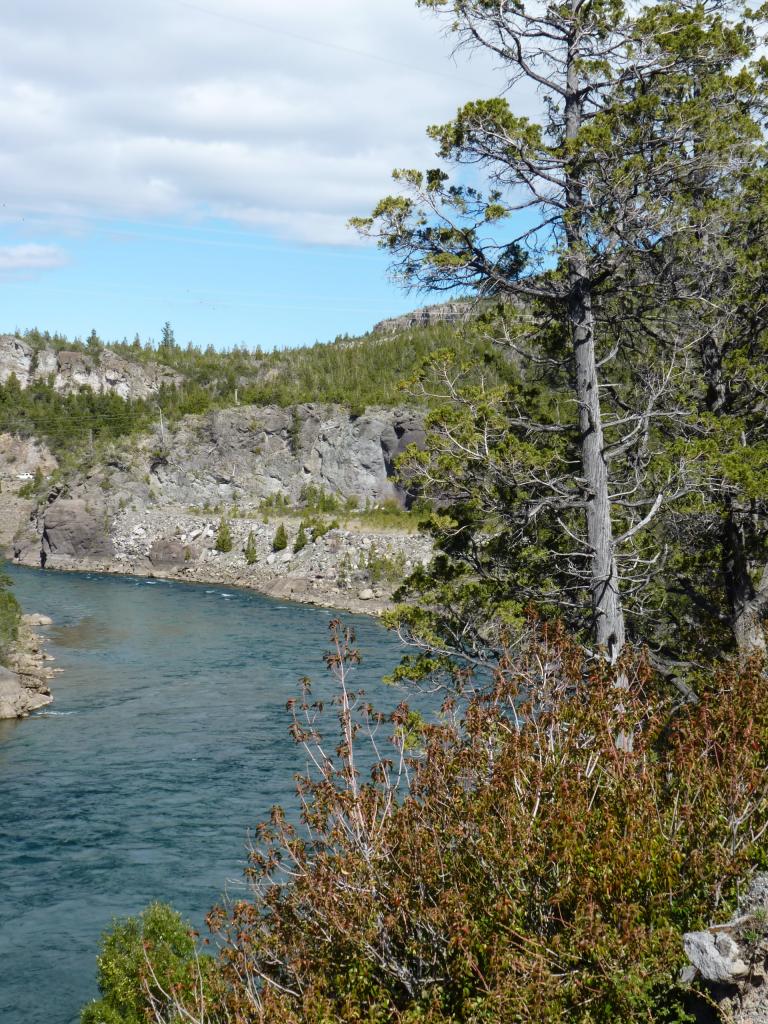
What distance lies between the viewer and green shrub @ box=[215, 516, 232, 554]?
72.1 meters

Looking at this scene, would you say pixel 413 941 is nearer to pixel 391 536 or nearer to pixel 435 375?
pixel 435 375

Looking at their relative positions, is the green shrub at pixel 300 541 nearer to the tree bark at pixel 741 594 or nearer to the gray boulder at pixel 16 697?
the gray boulder at pixel 16 697

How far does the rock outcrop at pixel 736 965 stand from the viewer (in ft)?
19.4

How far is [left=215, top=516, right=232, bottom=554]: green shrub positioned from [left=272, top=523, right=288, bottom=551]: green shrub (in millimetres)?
3389

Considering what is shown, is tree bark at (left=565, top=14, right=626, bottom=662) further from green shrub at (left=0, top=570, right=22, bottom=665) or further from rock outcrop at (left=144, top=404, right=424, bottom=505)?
rock outcrop at (left=144, top=404, right=424, bottom=505)

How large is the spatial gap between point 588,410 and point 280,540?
190 feet

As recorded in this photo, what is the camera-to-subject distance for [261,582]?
66875mm

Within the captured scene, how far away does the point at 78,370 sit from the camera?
10825cm

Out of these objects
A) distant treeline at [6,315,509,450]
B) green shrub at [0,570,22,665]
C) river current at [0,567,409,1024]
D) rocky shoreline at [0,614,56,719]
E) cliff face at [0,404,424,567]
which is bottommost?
river current at [0,567,409,1024]

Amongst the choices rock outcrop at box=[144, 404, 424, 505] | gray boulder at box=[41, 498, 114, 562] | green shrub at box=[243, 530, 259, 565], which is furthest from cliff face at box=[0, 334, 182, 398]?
green shrub at box=[243, 530, 259, 565]

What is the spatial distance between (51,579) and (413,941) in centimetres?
6472

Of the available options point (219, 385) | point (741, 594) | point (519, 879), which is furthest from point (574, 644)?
point (219, 385)

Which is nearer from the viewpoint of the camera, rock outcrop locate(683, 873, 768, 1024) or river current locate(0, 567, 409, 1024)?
rock outcrop locate(683, 873, 768, 1024)

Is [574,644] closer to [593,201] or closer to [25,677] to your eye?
[593,201]
